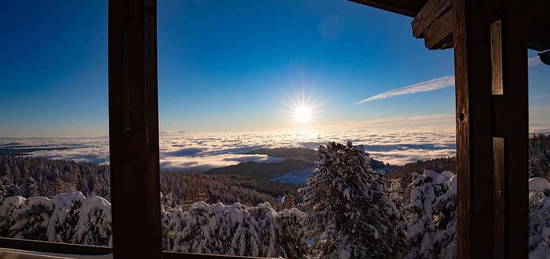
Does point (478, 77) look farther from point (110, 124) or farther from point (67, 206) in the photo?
point (67, 206)

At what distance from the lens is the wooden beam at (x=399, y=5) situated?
1574mm

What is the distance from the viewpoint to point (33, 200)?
343 centimetres

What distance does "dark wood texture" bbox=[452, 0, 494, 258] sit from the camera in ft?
3.39

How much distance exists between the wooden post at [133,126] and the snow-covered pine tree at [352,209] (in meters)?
2.28

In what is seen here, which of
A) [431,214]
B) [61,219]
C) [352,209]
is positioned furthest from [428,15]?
[61,219]

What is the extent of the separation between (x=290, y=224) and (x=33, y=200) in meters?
3.75

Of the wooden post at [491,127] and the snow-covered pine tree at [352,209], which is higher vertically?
the wooden post at [491,127]

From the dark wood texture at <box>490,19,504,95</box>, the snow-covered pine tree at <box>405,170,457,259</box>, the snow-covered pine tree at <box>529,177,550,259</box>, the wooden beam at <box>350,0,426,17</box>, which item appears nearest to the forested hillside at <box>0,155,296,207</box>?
the snow-covered pine tree at <box>405,170,457,259</box>

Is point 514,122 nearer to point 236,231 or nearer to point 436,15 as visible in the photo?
point 436,15

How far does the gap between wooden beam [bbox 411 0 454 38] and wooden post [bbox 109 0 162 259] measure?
154 centimetres

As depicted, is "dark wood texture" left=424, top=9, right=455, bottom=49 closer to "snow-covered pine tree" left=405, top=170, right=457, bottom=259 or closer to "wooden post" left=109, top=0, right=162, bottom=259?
"wooden post" left=109, top=0, right=162, bottom=259

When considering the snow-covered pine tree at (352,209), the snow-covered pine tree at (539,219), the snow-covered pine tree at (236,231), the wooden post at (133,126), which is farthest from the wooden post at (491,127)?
the snow-covered pine tree at (236,231)

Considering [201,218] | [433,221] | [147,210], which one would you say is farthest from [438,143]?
[201,218]

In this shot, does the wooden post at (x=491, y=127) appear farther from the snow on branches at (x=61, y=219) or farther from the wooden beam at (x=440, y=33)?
the snow on branches at (x=61, y=219)
